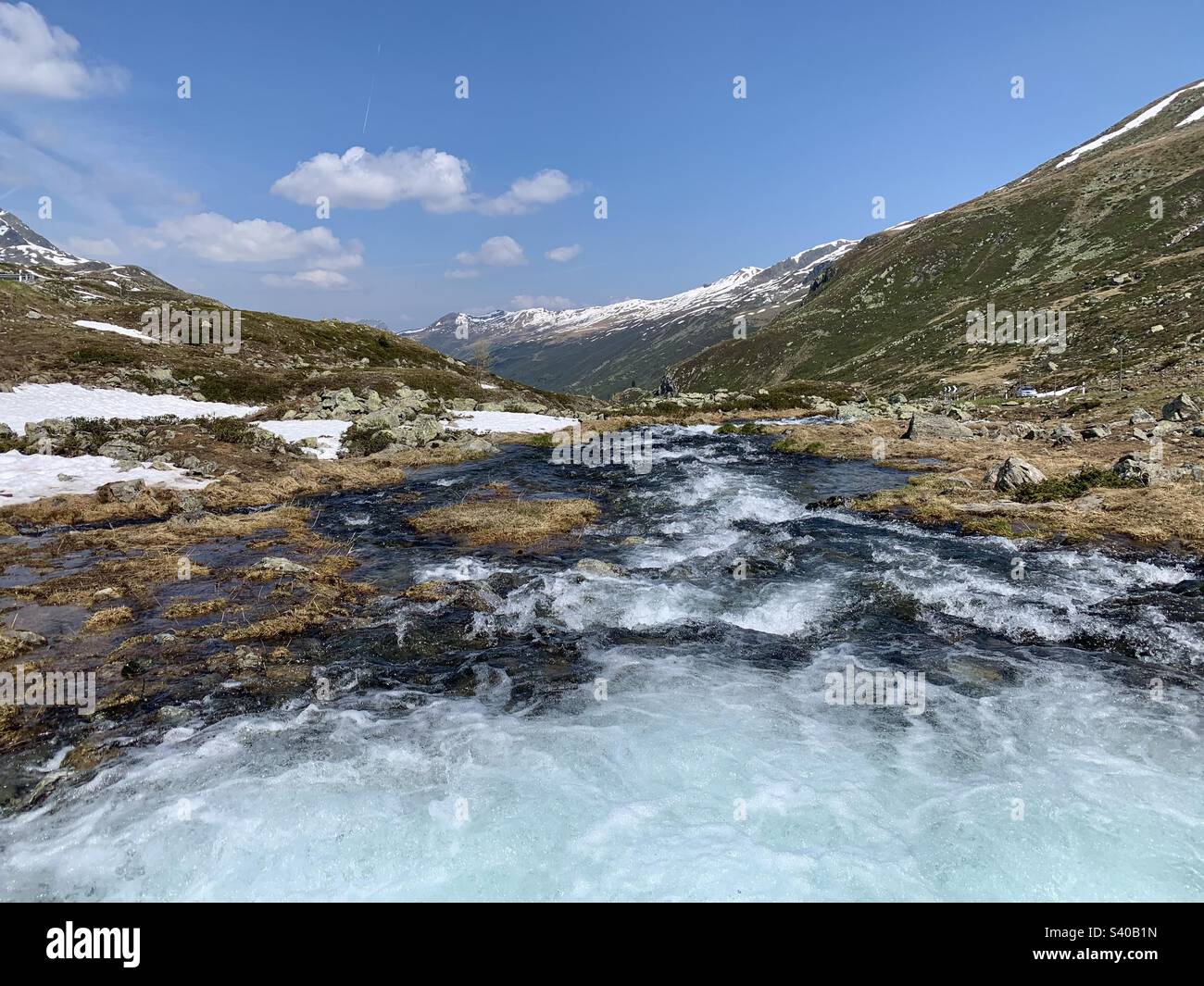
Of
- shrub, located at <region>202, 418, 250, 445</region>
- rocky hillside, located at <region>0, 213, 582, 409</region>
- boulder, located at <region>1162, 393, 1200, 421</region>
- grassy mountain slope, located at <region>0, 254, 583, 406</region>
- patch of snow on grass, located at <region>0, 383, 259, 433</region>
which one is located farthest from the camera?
rocky hillside, located at <region>0, 213, 582, 409</region>

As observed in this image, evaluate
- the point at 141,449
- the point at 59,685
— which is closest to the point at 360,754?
the point at 59,685

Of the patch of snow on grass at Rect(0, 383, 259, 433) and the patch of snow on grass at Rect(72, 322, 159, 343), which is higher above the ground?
the patch of snow on grass at Rect(72, 322, 159, 343)

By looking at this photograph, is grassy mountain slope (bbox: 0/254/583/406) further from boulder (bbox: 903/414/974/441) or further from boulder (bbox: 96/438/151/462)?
boulder (bbox: 903/414/974/441)

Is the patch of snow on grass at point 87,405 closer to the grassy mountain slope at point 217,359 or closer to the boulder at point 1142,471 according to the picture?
the grassy mountain slope at point 217,359

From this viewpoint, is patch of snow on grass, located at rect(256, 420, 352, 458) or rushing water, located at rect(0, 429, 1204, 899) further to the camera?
patch of snow on grass, located at rect(256, 420, 352, 458)

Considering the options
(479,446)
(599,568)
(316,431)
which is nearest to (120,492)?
(316,431)

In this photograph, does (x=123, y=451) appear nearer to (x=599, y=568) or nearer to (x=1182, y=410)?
(x=599, y=568)

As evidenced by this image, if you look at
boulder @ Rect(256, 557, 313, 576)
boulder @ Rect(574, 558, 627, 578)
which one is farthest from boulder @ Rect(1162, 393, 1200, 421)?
boulder @ Rect(256, 557, 313, 576)
